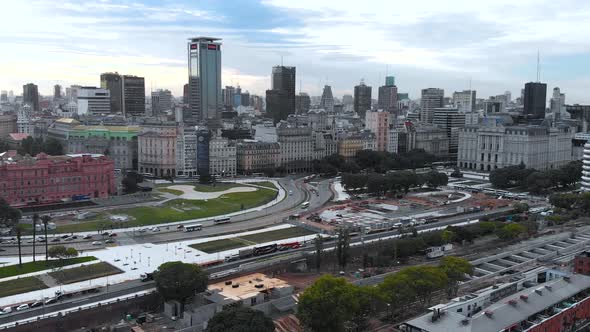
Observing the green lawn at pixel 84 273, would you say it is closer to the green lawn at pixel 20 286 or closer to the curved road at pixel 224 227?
the green lawn at pixel 20 286

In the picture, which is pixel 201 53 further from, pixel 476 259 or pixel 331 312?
pixel 331 312

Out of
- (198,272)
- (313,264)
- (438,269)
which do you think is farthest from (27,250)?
(438,269)

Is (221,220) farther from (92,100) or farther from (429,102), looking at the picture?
(429,102)

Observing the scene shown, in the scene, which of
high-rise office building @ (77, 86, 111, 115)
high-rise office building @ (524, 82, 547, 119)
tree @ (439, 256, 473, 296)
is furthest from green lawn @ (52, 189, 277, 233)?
high-rise office building @ (524, 82, 547, 119)

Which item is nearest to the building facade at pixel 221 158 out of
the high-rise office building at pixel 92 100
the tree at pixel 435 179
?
the tree at pixel 435 179

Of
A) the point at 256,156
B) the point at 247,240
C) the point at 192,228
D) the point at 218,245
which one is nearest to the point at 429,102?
the point at 256,156

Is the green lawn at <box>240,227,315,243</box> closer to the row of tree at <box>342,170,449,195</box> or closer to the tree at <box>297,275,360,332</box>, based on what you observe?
the row of tree at <box>342,170,449,195</box>

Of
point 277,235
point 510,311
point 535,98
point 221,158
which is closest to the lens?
point 510,311
